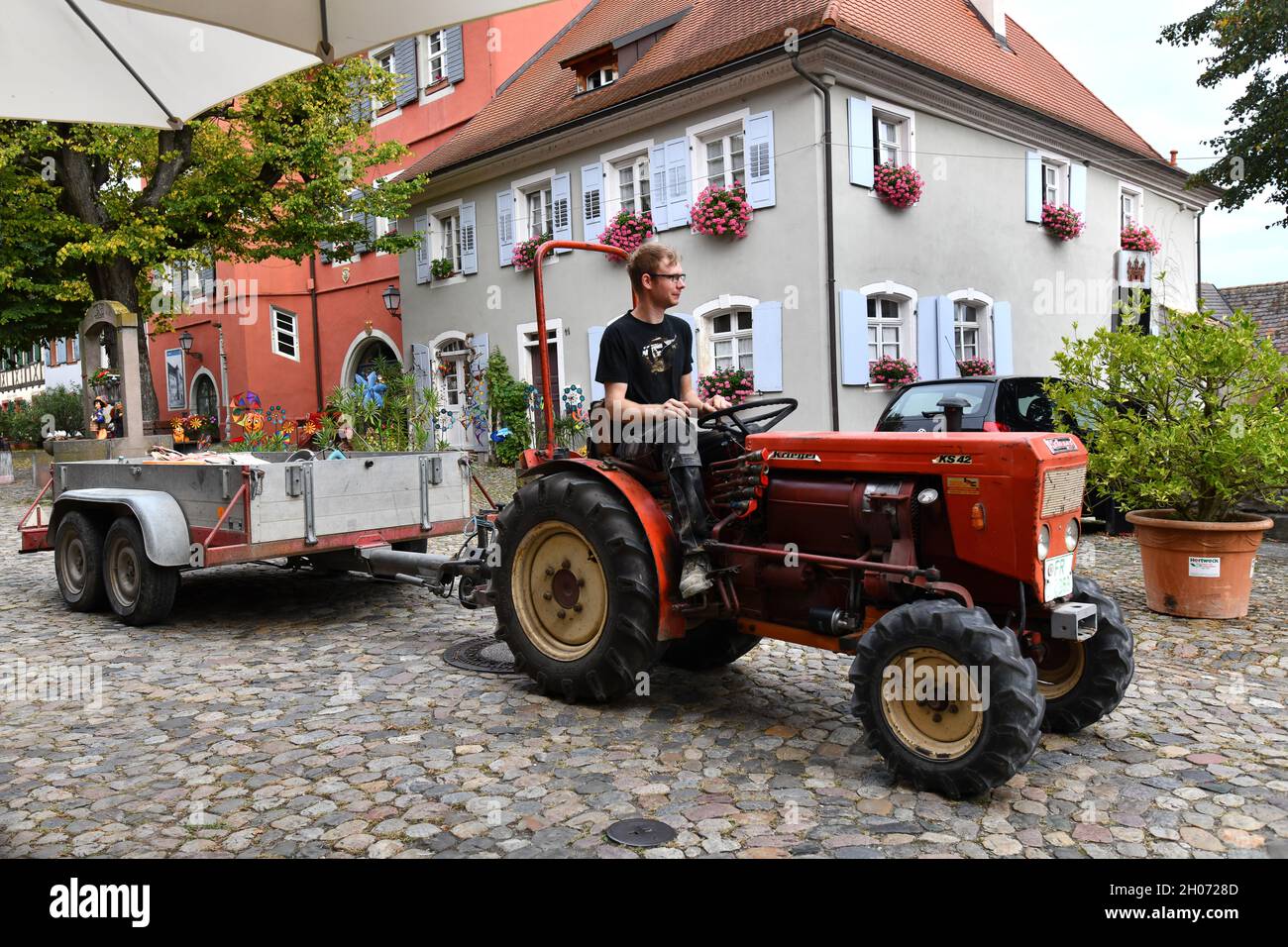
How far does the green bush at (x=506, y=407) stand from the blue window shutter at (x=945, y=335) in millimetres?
7194

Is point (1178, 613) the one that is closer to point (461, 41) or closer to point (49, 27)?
point (49, 27)

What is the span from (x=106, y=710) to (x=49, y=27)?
2.90 m

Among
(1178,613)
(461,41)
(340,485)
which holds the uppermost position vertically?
(461,41)

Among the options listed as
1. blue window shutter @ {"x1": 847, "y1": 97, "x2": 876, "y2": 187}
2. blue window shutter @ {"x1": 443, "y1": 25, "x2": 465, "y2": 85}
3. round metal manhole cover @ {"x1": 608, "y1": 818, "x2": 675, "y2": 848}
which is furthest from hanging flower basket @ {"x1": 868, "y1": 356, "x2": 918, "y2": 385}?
blue window shutter @ {"x1": 443, "y1": 25, "x2": 465, "y2": 85}

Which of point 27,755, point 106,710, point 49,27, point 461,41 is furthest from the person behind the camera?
point 461,41

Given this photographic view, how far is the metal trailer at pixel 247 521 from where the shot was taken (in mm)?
5949

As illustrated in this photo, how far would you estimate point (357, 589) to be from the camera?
773cm

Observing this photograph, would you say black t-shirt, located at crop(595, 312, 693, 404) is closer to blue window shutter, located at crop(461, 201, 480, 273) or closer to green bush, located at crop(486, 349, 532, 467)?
green bush, located at crop(486, 349, 532, 467)

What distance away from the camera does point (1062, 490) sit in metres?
3.66

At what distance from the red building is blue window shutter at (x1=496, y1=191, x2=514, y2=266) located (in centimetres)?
383

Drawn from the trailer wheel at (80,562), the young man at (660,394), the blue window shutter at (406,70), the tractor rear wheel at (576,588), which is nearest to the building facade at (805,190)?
the blue window shutter at (406,70)

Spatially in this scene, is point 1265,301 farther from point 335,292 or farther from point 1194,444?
point 1194,444
